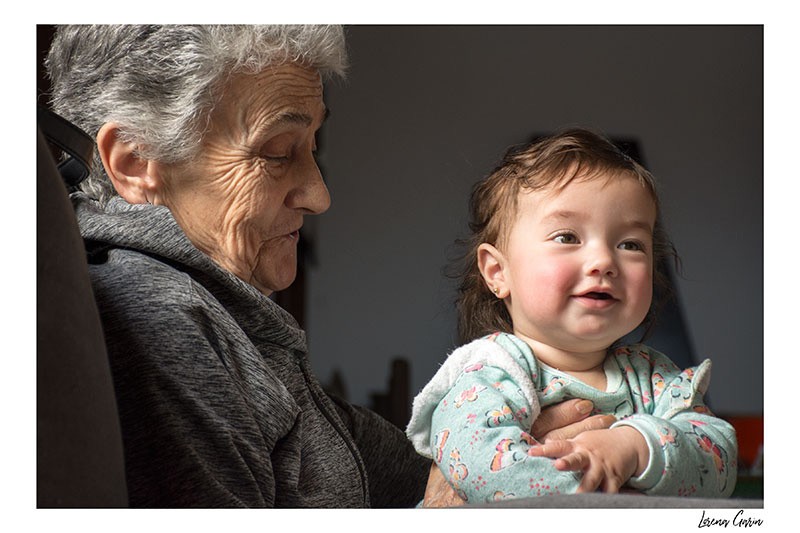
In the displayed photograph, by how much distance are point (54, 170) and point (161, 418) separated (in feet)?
1.07

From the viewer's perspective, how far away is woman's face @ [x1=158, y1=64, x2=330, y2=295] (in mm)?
1522

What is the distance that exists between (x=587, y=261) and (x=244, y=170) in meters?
0.58

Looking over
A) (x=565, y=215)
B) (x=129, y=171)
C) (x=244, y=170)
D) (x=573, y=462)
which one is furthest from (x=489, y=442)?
(x=129, y=171)

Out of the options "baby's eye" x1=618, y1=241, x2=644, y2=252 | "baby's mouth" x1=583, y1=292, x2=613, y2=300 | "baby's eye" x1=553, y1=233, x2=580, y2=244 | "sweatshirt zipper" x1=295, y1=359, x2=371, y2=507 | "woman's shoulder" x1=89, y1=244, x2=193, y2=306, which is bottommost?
"sweatshirt zipper" x1=295, y1=359, x2=371, y2=507

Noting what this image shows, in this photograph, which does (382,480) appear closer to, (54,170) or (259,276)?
(259,276)

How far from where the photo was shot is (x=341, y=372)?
2.56m

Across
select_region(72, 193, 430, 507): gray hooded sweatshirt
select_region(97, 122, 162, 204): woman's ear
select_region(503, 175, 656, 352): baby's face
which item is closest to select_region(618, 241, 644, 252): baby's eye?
select_region(503, 175, 656, 352): baby's face

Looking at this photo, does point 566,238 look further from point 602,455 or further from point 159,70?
point 159,70

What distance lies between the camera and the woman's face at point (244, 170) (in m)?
1.52

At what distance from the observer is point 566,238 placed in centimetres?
138

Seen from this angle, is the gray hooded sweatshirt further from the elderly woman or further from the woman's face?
the woman's face

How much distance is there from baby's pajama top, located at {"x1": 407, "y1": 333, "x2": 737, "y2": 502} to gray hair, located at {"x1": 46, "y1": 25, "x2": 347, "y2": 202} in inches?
22.5

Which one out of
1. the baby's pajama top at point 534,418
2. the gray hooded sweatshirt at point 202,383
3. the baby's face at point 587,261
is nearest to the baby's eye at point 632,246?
the baby's face at point 587,261

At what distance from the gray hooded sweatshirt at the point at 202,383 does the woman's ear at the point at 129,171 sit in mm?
67
